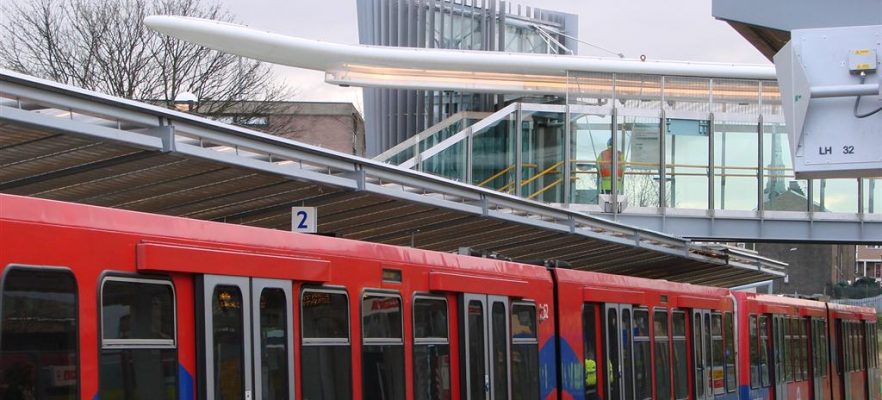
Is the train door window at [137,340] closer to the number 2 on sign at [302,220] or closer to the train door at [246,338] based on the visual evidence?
the train door at [246,338]

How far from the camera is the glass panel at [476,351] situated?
12141 millimetres

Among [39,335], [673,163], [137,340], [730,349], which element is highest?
[673,163]

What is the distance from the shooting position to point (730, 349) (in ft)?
70.8

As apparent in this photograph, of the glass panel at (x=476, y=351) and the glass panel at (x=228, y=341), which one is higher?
the glass panel at (x=228, y=341)

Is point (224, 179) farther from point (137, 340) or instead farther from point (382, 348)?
point (137, 340)

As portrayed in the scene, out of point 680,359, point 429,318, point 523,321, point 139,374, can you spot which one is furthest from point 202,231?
point 680,359

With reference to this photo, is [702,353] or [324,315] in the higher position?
[324,315]

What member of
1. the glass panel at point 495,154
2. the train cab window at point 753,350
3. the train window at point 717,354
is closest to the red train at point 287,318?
the train window at point 717,354

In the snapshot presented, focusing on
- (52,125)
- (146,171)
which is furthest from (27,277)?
(146,171)

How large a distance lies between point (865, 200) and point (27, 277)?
35.4 meters

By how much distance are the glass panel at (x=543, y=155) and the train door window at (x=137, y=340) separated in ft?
108

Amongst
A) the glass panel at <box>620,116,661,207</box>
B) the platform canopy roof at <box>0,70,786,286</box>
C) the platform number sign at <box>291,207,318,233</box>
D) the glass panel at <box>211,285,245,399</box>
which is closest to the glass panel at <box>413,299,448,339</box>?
the platform canopy roof at <box>0,70,786,286</box>

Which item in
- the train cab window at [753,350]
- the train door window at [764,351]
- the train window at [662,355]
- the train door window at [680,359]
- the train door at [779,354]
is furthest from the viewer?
the train door at [779,354]

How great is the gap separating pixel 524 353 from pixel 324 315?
14.9ft
